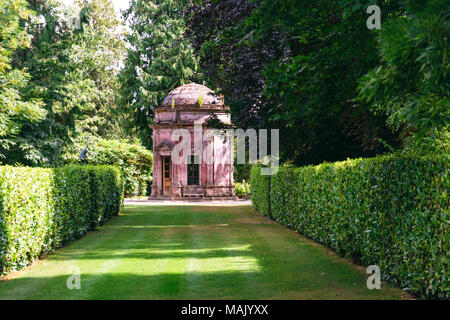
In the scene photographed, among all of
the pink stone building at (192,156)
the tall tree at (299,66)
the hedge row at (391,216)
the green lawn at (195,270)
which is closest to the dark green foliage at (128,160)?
the pink stone building at (192,156)

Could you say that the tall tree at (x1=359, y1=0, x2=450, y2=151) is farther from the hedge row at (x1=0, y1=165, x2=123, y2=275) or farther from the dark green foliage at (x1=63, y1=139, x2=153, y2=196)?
the dark green foliage at (x1=63, y1=139, x2=153, y2=196)

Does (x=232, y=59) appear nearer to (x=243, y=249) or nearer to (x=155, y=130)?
(x=243, y=249)

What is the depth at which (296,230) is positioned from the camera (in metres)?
16.7

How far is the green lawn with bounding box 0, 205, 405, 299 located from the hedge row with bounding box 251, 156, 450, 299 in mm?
403

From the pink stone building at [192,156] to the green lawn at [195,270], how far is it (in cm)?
1755

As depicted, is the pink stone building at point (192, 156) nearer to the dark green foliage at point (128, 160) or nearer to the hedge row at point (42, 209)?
the dark green foliage at point (128, 160)

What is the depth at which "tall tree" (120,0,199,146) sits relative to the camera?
4384cm

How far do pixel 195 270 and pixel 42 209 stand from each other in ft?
12.6

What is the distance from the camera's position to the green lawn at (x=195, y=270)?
8.02 m

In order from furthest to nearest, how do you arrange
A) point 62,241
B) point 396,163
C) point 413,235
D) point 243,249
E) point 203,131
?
point 203,131, point 62,241, point 243,249, point 396,163, point 413,235

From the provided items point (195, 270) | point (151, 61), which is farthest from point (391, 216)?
point (151, 61)

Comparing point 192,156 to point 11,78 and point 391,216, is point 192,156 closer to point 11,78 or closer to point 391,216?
point 11,78

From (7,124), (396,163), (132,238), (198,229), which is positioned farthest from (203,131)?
(396,163)
